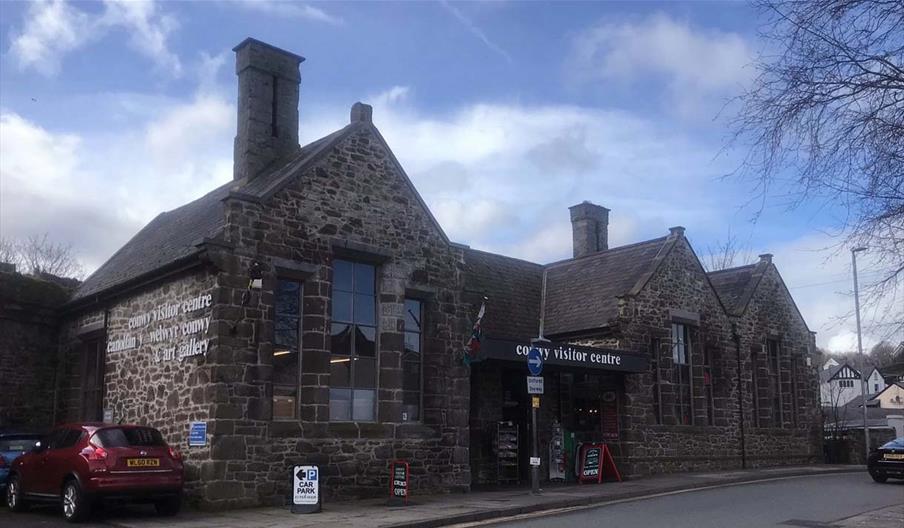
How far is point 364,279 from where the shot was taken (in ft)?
63.9

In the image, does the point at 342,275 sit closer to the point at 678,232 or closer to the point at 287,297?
the point at 287,297

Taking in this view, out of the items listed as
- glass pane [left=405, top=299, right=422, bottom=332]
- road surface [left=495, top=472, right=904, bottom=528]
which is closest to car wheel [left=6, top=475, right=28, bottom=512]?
glass pane [left=405, top=299, right=422, bottom=332]

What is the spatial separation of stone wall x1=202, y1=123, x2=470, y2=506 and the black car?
1163cm

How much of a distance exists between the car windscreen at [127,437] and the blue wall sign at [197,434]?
96 cm

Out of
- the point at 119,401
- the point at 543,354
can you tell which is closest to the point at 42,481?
the point at 119,401

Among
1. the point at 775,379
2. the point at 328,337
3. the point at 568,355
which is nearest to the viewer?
the point at 328,337

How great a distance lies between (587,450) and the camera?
906 inches

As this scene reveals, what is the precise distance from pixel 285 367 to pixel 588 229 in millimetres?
17764

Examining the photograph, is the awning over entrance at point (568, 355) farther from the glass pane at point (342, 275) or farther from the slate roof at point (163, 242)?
the slate roof at point (163, 242)

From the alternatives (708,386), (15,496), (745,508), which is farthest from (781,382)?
(15,496)

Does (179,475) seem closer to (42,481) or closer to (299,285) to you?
(42,481)

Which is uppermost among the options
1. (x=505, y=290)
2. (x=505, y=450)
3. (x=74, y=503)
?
(x=505, y=290)

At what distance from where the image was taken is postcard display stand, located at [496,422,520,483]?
75.3ft

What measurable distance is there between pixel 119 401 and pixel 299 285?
514cm
